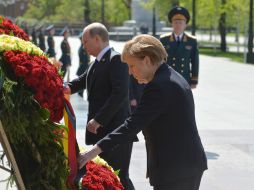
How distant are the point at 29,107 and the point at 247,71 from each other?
2231 centimetres

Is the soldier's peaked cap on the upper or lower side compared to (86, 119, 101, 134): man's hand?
upper

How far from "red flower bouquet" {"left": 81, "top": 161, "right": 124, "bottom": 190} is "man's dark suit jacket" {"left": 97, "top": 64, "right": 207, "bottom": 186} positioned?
0.23 m

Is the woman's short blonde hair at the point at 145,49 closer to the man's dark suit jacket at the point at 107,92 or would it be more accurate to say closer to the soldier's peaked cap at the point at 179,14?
the man's dark suit jacket at the point at 107,92

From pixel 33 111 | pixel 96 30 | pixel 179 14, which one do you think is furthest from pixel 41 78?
pixel 179 14

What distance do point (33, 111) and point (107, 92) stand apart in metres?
2.25

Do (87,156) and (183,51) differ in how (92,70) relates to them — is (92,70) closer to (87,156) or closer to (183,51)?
(87,156)

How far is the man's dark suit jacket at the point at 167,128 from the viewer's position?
386cm

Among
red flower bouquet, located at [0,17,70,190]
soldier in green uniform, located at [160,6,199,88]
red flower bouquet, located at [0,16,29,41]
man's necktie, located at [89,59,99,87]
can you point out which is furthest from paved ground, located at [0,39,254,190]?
red flower bouquet, located at [0,17,70,190]

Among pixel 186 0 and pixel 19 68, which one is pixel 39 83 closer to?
pixel 19 68

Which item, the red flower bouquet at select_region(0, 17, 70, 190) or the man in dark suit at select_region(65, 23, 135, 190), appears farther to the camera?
the man in dark suit at select_region(65, 23, 135, 190)

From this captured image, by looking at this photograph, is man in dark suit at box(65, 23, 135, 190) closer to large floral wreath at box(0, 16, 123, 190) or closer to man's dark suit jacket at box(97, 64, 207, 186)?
man's dark suit jacket at box(97, 64, 207, 186)

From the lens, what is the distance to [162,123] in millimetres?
3906

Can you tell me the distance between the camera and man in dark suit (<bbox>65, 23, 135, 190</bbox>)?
5.52 m

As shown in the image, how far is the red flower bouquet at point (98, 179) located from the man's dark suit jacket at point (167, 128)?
23cm
